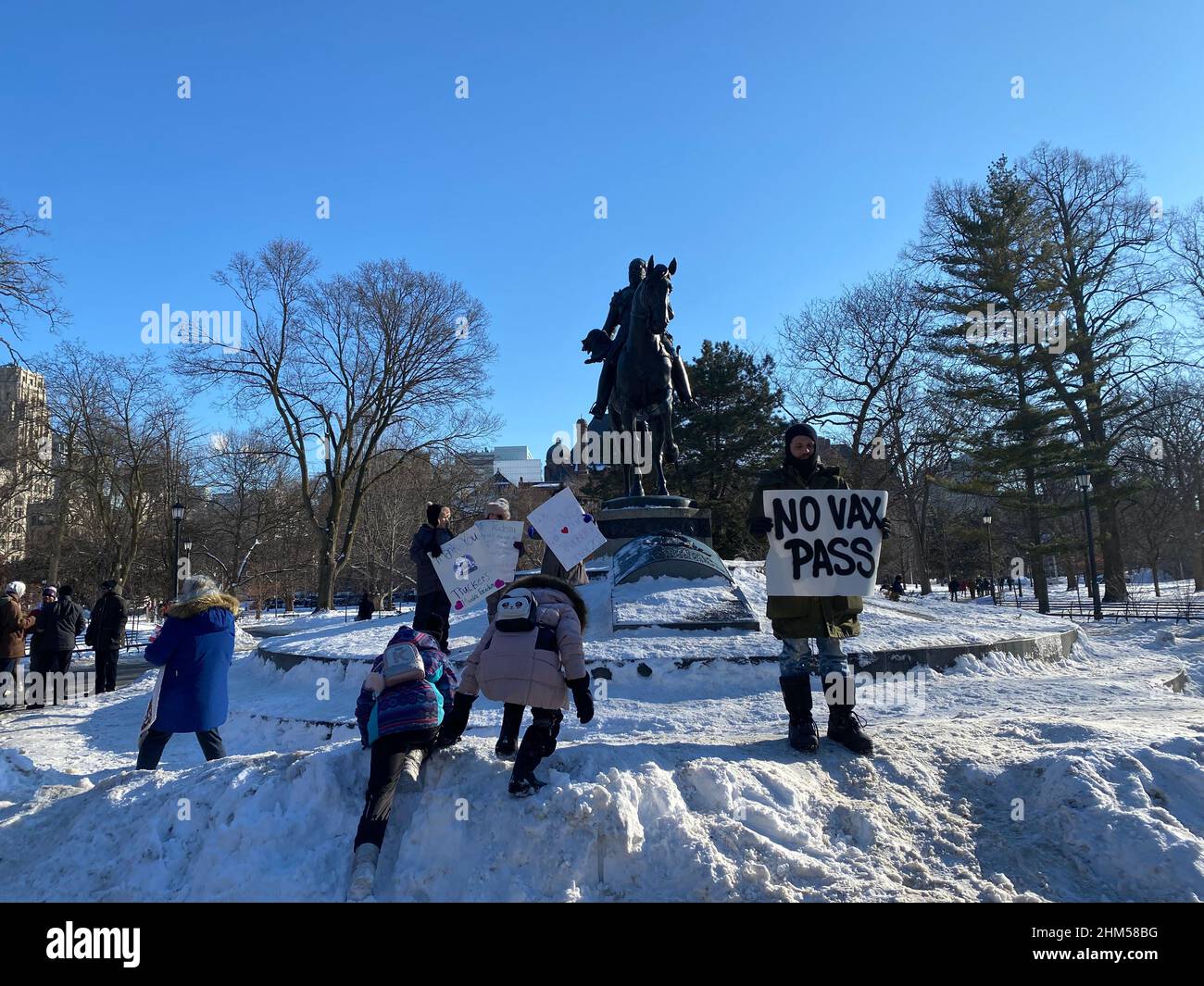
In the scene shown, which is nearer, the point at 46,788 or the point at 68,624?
the point at 46,788

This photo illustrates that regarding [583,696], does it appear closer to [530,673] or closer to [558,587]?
[530,673]

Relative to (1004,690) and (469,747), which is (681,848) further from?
(1004,690)

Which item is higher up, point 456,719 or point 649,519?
point 649,519

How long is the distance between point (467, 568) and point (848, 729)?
3.76 metres

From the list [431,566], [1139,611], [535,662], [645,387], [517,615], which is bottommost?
[1139,611]

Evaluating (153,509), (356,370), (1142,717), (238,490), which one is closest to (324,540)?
(356,370)

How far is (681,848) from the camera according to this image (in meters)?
3.63

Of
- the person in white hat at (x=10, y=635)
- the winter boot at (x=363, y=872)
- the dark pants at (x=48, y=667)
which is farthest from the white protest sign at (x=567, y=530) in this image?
the dark pants at (x=48, y=667)

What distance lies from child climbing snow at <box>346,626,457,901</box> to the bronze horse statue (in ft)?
27.9

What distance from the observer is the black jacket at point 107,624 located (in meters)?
12.2

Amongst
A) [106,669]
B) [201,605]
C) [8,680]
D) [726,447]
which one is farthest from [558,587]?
[726,447]

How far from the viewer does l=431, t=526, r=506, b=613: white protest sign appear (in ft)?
23.7

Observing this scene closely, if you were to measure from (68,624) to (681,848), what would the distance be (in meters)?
11.2

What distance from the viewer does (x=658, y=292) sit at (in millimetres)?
11461
